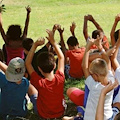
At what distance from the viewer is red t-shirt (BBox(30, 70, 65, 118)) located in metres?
4.18

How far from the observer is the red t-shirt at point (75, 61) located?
595cm

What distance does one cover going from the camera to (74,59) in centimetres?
598

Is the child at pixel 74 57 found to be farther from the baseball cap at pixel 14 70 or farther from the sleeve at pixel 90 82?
the sleeve at pixel 90 82

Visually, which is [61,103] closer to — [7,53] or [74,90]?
[74,90]

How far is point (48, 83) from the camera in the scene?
4.19 metres

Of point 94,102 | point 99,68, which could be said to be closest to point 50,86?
point 94,102

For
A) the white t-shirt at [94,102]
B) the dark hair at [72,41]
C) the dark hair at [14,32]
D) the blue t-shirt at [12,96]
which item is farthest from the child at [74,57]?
the white t-shirt at [94,102]

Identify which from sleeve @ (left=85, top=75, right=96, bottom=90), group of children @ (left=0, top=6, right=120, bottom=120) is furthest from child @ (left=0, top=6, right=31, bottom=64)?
sleeve @ (left=85, top=75, right=96, bottom=90)

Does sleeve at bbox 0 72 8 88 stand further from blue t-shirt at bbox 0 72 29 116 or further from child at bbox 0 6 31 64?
child at bbox 0 6 31 64

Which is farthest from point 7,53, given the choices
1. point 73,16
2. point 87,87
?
point 73,16

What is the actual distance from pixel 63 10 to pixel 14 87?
1070 cm

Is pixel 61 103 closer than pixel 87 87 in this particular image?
No

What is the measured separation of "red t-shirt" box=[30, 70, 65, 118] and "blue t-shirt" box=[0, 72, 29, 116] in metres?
0.19

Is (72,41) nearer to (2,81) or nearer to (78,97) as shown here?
(78,97)
